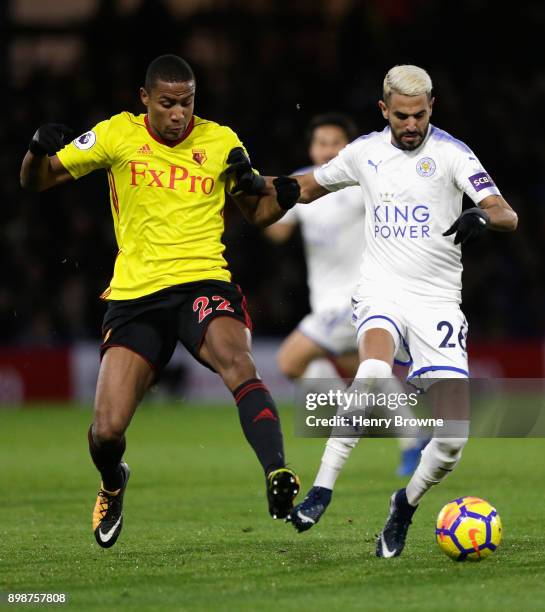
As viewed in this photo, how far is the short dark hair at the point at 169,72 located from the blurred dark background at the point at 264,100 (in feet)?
36.5

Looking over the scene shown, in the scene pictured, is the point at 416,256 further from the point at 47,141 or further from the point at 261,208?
the point at 47,141

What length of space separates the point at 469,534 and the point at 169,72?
2594mm

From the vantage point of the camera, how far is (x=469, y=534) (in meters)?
5.78

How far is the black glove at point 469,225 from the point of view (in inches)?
226


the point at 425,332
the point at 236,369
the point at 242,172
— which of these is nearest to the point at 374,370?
the point at 425,332

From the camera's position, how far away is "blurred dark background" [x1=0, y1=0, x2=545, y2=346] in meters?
17.7

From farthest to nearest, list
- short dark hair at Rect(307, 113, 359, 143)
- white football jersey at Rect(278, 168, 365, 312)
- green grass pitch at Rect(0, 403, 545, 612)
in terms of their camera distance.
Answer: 1. white football jersey at Rect(278, 168, 365, 312)
2. short dark hair at Rect(307, 113, 359, 143)
3. green grass pitch at Rect(0, 403, 545, 612)

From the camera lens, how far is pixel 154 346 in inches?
243

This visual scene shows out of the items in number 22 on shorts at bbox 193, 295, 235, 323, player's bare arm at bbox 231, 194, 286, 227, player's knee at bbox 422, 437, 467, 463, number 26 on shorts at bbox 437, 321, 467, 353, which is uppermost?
player's bare arm at bbox 231, 194, 286, 227

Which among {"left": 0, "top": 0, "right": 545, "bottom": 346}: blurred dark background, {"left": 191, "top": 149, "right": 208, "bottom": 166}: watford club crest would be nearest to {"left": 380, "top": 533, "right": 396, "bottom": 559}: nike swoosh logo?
{"left": 191, "top": 149, "right": 208, "bottom": 166}: watford club crest

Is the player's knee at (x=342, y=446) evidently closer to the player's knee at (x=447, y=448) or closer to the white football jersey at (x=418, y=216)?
the player's knee at (x=447, y=448)

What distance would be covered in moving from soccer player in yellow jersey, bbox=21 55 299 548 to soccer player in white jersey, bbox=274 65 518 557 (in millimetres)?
410

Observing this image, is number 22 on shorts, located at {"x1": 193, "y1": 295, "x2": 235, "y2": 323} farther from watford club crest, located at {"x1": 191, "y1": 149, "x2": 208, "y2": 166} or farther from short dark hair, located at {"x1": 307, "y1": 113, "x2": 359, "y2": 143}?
short dark hair, located at {"x1": 307, "y1": 113, "x2": 359, "y2": 143}

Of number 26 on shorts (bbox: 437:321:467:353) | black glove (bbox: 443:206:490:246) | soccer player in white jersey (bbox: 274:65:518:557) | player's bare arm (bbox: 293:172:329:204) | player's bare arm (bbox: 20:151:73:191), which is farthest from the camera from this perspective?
player's bare arm (bbox: 293:172:329:204)
